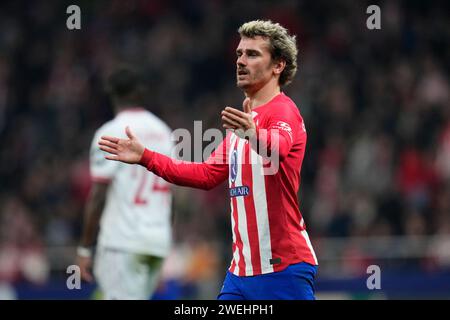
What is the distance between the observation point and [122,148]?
5.89 meters

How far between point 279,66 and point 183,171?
0.92 meters

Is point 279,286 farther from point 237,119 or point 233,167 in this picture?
point 237,119

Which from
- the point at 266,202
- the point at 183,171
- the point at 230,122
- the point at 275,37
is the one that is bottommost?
the point at 266,202

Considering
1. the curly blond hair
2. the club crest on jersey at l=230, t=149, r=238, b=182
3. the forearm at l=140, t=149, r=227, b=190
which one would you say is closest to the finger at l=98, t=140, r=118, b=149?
the forearm at l=140, t=149, r=227, b=190

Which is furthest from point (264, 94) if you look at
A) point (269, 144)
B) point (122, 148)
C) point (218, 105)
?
point (218, 105)

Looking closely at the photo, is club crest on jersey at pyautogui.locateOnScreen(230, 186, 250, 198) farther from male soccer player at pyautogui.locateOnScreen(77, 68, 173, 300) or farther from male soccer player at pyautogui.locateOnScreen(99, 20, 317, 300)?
male soccer player at pyautogui.locateOnScreen(77, 68, 173, 300)

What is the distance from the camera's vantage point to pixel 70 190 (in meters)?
15.3

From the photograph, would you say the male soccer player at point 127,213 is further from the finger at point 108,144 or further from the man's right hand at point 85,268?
the finger at point 108,144

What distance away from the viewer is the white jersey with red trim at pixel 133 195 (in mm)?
8179

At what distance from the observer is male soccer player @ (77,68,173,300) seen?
8133 mm

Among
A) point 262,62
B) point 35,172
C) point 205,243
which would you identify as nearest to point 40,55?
point 35,172

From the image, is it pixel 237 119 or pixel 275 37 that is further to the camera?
pixel 275 37

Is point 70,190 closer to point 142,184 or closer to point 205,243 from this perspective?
point 205,243

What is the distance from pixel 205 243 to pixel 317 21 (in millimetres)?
5474
